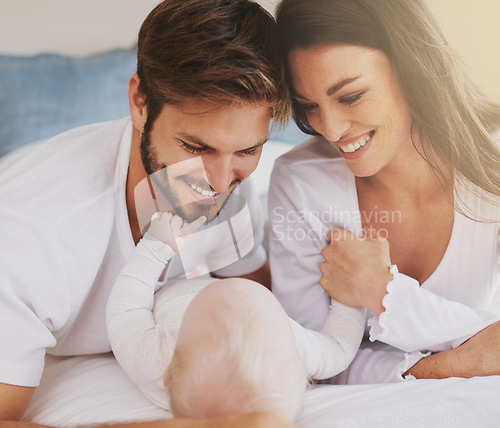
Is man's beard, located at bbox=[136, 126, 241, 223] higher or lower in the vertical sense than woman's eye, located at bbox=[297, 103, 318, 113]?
lower

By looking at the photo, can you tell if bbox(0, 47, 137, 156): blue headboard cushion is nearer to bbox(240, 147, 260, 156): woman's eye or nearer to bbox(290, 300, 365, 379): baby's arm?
bbox(240, 147, 260, 156): woman's eye

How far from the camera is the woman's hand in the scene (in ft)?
2.40

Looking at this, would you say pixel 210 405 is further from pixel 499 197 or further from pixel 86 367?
pixel 499 197

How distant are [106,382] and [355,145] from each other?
1.63 feet

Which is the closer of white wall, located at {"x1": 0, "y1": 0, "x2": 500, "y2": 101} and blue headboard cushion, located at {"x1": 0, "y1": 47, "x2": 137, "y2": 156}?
white wall, located at {"x1": 0, "y1": 0, "x2": 500, "y2": 101}

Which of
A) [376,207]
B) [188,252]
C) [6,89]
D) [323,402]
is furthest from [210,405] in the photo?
[6,89]

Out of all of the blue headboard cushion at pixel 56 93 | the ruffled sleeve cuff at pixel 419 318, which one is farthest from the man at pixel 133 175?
the ruffled sleeve cuff at pixel 419 318

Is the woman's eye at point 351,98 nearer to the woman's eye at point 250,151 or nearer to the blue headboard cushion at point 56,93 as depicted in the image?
the woman's eye at point 250,151

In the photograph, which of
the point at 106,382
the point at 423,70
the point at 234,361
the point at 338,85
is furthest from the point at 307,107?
the point at 106,382

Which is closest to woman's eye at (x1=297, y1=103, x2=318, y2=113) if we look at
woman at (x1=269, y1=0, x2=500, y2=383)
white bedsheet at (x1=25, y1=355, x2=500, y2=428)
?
woman at (x1=269, y1=0, x2=500, y2=383)

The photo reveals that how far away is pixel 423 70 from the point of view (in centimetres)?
67

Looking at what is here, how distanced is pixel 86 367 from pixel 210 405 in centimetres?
34

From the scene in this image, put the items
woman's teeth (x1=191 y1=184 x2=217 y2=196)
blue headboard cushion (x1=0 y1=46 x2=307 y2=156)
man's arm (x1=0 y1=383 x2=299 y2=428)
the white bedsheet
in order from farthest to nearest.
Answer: blue headboard cushion (x1=0 y1=46 x2=307 y2=156)
woman's teeth (x1=191 y1=184 x2=217 y2=196)
the white bedsheet
man's arm (x1=0 y1=383 x2=299 y2=428)

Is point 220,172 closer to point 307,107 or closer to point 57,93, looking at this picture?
point 307,107
